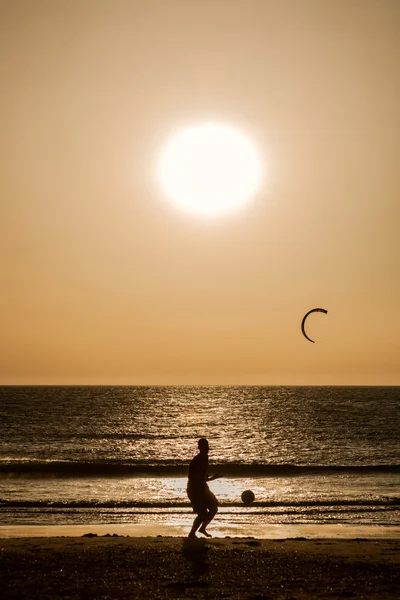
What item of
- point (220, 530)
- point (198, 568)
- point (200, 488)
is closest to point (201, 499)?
point (200, 488)

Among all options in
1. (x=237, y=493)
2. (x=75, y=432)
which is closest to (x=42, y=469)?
(x=237, y=493)

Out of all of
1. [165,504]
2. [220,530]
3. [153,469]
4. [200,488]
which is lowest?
[220,530]

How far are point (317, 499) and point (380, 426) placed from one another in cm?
5196

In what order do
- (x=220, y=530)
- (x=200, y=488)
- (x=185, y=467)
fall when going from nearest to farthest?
(x=200, y=488) → (x=220, y=530) → (x=185, y=467)

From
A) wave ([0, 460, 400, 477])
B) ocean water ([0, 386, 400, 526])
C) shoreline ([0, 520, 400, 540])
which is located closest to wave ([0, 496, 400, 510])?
ocean water ([0, 386, 400, 526])

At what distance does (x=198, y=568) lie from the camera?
35.7 feet

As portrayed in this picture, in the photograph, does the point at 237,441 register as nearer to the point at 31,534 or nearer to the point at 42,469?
the point at 42,469

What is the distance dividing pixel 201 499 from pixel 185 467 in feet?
82.2

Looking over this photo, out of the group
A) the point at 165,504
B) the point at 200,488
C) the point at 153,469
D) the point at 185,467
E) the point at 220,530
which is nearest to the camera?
the point at 200,488

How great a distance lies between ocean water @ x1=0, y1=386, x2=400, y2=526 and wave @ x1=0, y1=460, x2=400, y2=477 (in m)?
0.06

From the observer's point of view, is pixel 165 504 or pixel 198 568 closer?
pixel 198 568

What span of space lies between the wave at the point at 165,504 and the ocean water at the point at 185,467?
3 cm

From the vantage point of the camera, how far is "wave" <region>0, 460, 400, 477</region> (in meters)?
34.9

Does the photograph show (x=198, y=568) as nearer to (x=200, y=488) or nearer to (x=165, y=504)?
(x=200, y=488)
